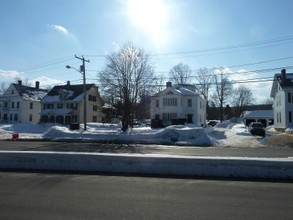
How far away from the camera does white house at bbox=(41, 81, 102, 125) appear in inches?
2734

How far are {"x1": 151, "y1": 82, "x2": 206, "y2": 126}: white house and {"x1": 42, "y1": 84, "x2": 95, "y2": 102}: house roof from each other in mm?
17339

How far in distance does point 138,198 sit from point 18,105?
258ft

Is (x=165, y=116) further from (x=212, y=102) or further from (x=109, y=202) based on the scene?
(x=109, y=202)

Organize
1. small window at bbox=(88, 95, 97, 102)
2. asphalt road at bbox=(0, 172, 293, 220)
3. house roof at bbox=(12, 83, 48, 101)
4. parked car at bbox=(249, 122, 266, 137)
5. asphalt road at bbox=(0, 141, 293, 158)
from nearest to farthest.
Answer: asphalt road at bbox=(0, 172, 293, 220), asphalt road at bbox=(0, 141, 293, 158), parked car at bbox=(249, 122, 266, 137), small window at bbox=(88, 95, 97, 102), house roof at bbox=(12, 83, 48, 101)

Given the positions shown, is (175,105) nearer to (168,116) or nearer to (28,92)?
(168,116)

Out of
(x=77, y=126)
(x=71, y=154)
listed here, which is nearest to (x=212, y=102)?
(x=77, y=126)

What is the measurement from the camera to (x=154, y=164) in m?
11.5

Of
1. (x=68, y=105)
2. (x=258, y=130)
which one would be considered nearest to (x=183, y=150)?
(x=258, y=130)

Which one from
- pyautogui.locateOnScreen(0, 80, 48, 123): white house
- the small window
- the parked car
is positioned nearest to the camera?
the parked car

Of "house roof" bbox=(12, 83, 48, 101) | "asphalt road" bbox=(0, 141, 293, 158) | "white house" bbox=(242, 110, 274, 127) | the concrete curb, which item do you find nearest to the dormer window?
"house roof" bbox=(12, 83, 48, 101)

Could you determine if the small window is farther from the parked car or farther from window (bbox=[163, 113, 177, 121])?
the parked car

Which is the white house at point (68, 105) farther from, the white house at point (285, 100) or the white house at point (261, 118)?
the white house at point (261, 118)

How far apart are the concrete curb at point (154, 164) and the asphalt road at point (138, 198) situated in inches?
36.0

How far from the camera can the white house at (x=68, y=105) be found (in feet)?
228
